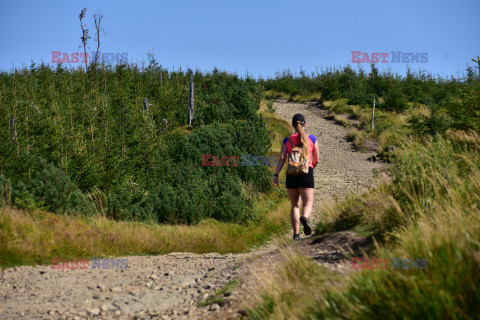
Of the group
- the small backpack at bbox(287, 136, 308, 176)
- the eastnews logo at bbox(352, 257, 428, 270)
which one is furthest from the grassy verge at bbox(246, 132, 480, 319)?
the small backpack at bbox(287, 136, 308, 176)

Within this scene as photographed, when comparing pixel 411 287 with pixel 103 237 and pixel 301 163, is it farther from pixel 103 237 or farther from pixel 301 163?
pixel 103 237

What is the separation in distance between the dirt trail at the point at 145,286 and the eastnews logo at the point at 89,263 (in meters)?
0.16

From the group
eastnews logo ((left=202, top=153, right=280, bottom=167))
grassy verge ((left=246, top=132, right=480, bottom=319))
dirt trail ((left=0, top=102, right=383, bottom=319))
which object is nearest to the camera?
grassy verge ((left=246, top=132, right=480, bottom=319))

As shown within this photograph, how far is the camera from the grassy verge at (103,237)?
6156 millimetres

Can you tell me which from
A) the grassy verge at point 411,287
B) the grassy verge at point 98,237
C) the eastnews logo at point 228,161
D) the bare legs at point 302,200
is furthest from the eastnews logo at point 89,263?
the eastnews logo at point 228,161

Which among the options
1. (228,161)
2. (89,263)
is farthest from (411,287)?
(228,161)

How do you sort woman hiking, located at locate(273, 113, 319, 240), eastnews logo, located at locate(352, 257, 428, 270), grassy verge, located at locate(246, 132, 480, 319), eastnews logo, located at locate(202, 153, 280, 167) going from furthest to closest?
eastnews logo, located at locate(202, 153, 280, 167)
woman hiking, located at locate(273, 113, 319, 240)
eastnews logo, located at locate(352, 257, 428, 270)
grassy verge, located at locate(246, 132, 480, 319)

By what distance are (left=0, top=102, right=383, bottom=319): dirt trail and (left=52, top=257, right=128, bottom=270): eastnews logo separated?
0.16 m

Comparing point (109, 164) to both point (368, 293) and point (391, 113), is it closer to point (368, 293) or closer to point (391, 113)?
point (368, 293)

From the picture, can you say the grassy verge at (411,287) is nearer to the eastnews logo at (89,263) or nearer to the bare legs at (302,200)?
the bare legs at (302,200)

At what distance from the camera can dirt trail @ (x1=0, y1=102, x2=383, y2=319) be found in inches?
158

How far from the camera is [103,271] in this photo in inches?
225

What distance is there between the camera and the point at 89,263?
6.27 metres

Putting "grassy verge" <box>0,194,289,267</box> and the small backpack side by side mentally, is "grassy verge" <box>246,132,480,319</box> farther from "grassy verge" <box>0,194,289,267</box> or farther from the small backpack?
"grassy verge" <box>0,194,289,267</box>
